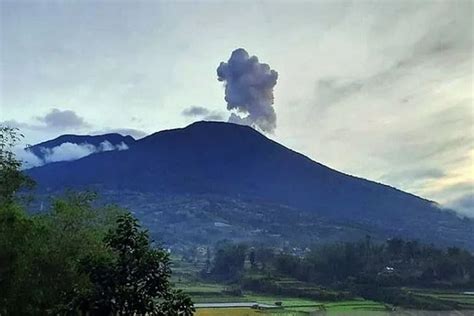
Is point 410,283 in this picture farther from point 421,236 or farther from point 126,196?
point 126,196

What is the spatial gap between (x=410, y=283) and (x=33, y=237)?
152 feet

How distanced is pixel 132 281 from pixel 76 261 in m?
4.54

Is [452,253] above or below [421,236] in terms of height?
below

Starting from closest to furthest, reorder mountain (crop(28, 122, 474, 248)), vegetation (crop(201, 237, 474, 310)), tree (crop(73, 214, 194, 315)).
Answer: tree (crop(73, 214, 194, 315))
vegetation (crop(201, 237, 474, 310))
mountain (crop(28, 122, 474, 248))

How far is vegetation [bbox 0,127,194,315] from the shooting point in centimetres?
877

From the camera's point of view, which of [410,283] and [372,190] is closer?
[410,283]

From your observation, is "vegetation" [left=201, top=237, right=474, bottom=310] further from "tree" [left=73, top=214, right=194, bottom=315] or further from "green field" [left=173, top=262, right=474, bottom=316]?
"tree" [left=73, top=214, right=194, bottom=315]

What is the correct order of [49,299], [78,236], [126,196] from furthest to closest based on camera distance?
1. [126,196]
2. [78,236]
3. [49,299]

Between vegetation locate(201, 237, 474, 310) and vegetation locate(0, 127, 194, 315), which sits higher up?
vegetation locate(201, 237, 474, 310)

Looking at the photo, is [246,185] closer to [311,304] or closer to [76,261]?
[311,304]

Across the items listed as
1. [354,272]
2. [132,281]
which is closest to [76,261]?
[132,281]

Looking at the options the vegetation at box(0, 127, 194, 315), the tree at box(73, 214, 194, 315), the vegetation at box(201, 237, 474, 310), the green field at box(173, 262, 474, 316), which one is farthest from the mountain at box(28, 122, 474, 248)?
the tree at box(73, 214, 194, 315)

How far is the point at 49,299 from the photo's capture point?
44.4ft

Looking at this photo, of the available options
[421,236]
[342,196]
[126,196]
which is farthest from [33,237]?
[342,196]
